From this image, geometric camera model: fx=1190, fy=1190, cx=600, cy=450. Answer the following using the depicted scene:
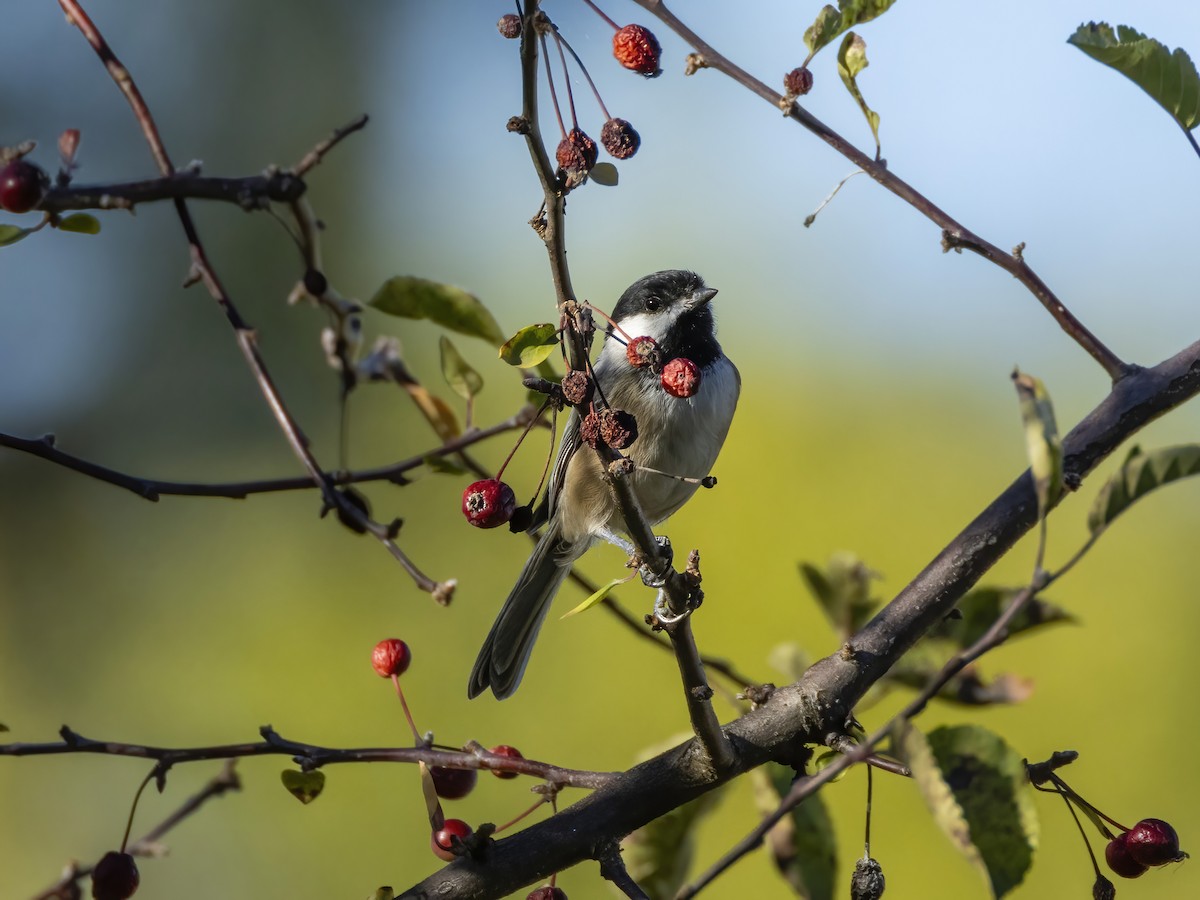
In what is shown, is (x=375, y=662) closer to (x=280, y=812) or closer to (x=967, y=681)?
(x=967, y=681)

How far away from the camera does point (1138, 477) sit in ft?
4.56

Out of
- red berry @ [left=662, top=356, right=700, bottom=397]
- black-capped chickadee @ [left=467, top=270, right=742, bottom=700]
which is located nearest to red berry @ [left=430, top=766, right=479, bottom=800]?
red berry @ [left=662, top=356, right=700, bottom=397]

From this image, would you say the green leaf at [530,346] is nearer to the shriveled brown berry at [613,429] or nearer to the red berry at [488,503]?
the shriveled brown berry at [613,429]

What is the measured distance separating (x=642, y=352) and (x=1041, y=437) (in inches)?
23.1

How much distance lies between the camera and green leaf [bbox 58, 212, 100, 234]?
6.31ft

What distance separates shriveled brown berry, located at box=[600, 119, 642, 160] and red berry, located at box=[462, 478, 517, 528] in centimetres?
60

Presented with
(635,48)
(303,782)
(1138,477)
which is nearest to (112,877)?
(303,782)

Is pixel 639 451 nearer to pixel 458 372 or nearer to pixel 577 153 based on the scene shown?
pixel 458 372

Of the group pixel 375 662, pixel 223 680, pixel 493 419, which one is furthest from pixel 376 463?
pixel 375 662

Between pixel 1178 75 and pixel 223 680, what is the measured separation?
5988 mm

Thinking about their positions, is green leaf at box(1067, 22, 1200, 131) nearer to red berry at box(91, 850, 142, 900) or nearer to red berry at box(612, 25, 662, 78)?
red berry at box(612, 25, 662, 78)

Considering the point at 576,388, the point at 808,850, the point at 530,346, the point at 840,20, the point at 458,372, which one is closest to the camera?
the point at 576,388

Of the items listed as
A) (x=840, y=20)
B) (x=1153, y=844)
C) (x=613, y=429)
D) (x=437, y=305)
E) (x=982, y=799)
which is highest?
(x=437, y=305)

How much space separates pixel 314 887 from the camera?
5.89 m
